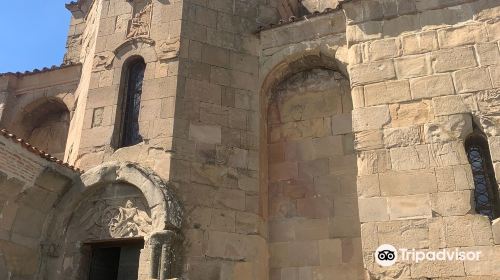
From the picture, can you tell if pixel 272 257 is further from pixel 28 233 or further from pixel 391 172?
pixel 28 233

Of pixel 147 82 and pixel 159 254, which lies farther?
pixel 147 82

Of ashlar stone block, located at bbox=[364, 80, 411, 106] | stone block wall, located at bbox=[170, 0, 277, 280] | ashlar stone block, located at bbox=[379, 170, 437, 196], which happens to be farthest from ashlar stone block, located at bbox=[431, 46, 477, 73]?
stone block wall, located at bbox=[170, 0, 277, 280]

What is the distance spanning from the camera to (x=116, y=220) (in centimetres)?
671

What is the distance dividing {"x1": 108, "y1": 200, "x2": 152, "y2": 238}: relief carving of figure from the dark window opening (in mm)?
180

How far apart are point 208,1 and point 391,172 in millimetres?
4094

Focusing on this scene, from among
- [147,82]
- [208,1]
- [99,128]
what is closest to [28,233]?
[99,128]

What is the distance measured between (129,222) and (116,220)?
212mm

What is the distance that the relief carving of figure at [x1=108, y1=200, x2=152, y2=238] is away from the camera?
652cm

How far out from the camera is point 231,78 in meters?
7.67

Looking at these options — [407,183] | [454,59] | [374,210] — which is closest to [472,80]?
[454,59]

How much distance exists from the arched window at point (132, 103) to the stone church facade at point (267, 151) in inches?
0.9

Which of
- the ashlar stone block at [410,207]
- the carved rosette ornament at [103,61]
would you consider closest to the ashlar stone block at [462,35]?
the ashlar stone block at [410,207]

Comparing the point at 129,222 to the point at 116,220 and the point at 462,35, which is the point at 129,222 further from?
the point at 462,35

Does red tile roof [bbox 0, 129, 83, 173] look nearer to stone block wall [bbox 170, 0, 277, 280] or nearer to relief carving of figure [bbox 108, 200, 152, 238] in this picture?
relief carving of figure [bbox 108, 200, 152, 238]
